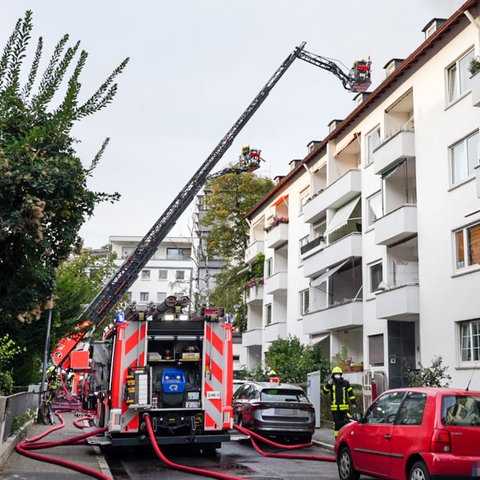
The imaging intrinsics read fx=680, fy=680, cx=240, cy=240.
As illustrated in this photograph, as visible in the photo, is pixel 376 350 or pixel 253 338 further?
pixel 253 338

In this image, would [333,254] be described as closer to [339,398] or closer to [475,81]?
[475,81]

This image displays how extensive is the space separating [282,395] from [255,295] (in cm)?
2625

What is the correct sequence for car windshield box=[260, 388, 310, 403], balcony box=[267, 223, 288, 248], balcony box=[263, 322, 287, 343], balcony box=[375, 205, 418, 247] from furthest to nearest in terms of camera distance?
balcony box=[267, 223, 288, 248] → balcony box=[263, 322, 287, 343] → balcony box=[375, 205, 418, 247] → car windshield box=[260, 388, 310, 403]

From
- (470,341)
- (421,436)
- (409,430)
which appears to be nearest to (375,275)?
(470,341)

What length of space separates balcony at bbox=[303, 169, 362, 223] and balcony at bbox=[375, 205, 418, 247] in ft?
13.3

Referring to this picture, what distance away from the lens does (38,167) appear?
6.43 metres

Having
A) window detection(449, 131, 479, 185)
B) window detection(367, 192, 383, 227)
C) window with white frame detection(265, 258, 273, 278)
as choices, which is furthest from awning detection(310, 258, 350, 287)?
window with white frame detection(265, 258, 273, 278)

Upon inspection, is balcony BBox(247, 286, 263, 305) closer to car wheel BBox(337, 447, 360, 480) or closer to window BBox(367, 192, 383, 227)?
window BBox(367, 192, 383, 227)

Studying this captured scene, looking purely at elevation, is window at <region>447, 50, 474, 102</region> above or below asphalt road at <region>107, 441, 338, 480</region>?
above

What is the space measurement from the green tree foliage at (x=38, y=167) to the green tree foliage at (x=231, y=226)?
1542 inches

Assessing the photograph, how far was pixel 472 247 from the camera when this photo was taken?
1972 centimetres

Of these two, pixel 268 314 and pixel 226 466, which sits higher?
pixel 268 314

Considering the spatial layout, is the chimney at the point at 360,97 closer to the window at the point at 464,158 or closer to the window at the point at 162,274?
the window at the point at 464,158

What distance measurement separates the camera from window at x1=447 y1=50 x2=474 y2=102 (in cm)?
2066
